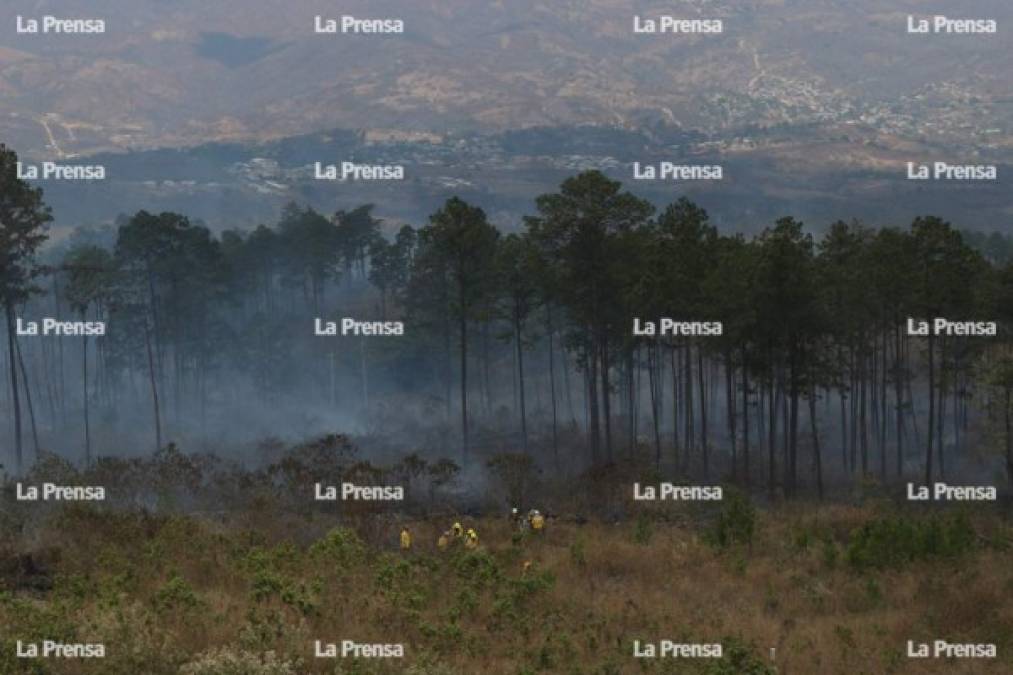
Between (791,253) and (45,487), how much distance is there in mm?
29430

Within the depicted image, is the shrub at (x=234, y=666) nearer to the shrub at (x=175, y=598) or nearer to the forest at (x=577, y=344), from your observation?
the shrub at (x=175, y=598)

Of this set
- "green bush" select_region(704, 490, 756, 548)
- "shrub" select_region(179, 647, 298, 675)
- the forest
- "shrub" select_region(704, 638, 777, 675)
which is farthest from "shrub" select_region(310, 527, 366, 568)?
the forest

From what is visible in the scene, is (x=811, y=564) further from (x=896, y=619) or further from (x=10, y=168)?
(x=10, y=168)

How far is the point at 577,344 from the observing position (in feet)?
186

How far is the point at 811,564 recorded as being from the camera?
2845 centimetres

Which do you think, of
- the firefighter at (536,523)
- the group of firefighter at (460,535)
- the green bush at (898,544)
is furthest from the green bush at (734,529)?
the group of firefighter at (460,535)

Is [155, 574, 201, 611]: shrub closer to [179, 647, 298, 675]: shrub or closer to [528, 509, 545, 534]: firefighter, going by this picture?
[179, 647, 298, 675]: shrub

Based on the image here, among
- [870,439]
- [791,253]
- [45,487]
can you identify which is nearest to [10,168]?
[45,487]

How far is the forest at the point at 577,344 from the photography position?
1836 inches

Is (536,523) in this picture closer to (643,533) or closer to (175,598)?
(643,533)

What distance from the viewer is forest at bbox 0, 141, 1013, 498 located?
46625 millimetres

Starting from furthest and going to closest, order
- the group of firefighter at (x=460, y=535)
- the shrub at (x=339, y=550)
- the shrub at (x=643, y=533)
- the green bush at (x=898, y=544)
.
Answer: the shrub at (x=643, y=533), the group of firefighter at (x=460, y=535), the green bush at (x=898, y=544), the shrub at (x=339, y=550)

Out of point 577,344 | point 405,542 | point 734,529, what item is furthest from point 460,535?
point 577,344

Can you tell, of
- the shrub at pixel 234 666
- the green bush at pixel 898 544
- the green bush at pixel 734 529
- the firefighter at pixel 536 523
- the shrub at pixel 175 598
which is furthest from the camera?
the firefighter at pixel 536 523
